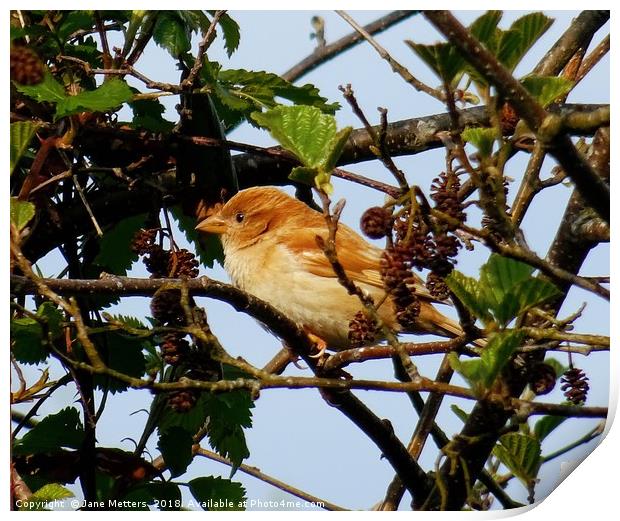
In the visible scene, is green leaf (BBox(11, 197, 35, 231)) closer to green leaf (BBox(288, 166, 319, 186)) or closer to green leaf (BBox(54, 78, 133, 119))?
green leaf (BBox(54, 78, 133, 119))

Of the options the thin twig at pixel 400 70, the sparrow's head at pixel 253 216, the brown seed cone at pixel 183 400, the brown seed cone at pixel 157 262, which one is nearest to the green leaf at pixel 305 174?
the thin twig at pixel 400 70

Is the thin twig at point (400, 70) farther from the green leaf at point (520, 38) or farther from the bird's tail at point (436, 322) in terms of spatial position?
the bird's tail at point (436, 322)

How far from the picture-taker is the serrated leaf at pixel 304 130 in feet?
8.69

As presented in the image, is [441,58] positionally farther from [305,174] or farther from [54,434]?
[54,434]

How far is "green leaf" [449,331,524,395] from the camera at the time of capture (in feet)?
8.37

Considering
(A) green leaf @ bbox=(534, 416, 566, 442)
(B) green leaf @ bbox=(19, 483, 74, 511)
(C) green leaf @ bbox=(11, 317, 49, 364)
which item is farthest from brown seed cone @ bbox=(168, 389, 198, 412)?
(A) green leaf @ bbox=(534, 416, 566, 442)

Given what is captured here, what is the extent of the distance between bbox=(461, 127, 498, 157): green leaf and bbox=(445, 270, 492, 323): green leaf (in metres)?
0.32

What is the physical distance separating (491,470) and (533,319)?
83cm

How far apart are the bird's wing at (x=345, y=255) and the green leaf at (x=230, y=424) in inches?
34.9

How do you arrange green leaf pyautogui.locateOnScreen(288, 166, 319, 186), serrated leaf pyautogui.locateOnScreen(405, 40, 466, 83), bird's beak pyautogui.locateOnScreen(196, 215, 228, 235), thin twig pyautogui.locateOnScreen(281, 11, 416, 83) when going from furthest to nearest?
1. bird's beak pyautogui.locateOnScreen(196, 215, 228, 235)
2. thin twig pyautogui.locateOnScreen(281, 11, 416, 83)
3. green leaf pyautogui.locateOnScreen(288, 166, 319, 186)
4. serrated leaf pyautogui.locateOnScreen(405, 40, 466, 83)

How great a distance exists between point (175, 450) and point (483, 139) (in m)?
1.54

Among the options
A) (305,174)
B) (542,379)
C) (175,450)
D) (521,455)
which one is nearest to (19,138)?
(305,174)

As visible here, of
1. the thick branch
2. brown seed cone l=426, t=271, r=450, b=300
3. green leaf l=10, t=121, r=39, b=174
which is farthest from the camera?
green leaf l=10, t=121, r=39, b=174

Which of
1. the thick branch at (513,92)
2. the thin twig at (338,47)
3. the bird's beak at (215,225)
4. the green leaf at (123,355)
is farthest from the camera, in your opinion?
the bird's beak at (215,225)
